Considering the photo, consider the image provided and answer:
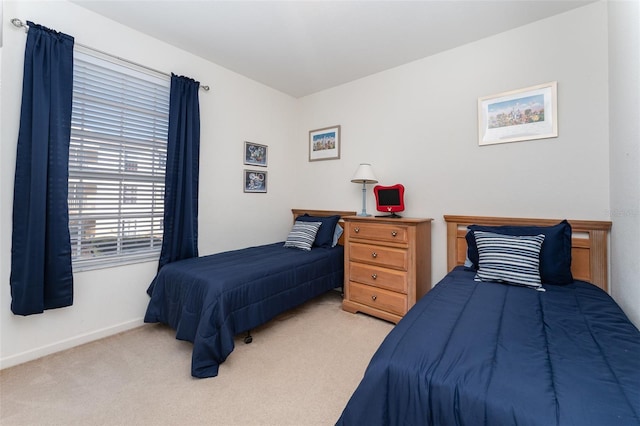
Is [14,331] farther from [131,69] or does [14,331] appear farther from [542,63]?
[542,63]

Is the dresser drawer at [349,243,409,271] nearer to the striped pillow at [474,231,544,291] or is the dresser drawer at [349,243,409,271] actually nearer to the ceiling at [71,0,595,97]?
the striped pillow at [474,231,544,291]

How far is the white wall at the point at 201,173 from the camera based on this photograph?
5.85 ft

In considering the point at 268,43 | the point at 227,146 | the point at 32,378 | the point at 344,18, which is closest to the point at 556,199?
the point at 344,18

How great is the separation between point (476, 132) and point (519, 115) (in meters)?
0.32

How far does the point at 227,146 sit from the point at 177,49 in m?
1.00

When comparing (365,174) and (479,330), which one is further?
(365,174)

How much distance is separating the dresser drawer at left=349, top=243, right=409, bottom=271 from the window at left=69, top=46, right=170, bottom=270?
1.87m

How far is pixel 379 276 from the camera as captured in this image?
2484mm

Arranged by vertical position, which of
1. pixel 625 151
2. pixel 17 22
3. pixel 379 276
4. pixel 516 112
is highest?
pixel 17 22

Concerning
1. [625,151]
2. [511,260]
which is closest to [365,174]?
[511,260]

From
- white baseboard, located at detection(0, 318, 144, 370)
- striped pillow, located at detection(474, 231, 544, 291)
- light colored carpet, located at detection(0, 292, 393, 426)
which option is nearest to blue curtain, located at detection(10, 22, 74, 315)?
white baseboard, located at detection(0, 318, 144, 370)

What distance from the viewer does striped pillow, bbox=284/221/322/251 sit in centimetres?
294

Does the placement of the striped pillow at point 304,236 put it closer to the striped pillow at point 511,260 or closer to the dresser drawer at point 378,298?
the dresser drawer at point 378,298

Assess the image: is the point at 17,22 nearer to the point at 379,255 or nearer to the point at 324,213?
the point at 324,213
